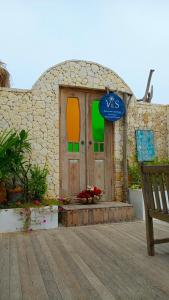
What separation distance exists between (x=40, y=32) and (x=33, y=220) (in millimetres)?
4699

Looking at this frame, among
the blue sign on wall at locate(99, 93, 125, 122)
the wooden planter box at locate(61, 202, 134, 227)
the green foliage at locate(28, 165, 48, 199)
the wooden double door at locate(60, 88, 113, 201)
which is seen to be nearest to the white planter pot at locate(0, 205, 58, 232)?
the wooden planter box at locate(61, 202, 134, 227)

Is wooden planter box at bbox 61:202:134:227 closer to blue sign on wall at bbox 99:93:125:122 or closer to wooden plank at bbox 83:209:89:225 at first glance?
wooden plank at bbox 83:209:89:225

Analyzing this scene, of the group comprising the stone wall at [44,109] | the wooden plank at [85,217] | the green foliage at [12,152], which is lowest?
the wooden plank at [85,217]

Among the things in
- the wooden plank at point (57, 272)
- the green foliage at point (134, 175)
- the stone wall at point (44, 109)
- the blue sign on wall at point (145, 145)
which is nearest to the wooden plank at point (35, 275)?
the wooden plank at point (57, 272)

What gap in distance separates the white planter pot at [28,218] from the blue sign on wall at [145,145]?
2078 mm

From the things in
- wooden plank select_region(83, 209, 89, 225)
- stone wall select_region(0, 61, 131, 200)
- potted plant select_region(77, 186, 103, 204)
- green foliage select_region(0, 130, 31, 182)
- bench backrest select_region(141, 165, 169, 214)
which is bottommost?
wooden plank select_region(83, 209, 89, 225)

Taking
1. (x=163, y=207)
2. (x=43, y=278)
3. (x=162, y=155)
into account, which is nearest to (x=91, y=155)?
(x=162, y=155)

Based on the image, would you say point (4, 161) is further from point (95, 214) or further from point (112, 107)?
point (112, 107)

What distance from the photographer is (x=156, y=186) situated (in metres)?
2.66

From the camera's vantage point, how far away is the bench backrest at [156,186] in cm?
256

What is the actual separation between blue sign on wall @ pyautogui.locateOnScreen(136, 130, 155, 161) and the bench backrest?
264cm

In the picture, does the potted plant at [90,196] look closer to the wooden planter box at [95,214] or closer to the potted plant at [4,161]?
the wooden planter box at [95,214]

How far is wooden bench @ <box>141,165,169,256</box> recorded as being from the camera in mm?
2561

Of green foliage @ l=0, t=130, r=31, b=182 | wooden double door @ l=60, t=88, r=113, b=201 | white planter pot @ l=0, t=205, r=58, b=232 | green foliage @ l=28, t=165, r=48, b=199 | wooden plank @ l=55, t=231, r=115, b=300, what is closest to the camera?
wooden plank @ l=55, t=231, r=115, b=300
